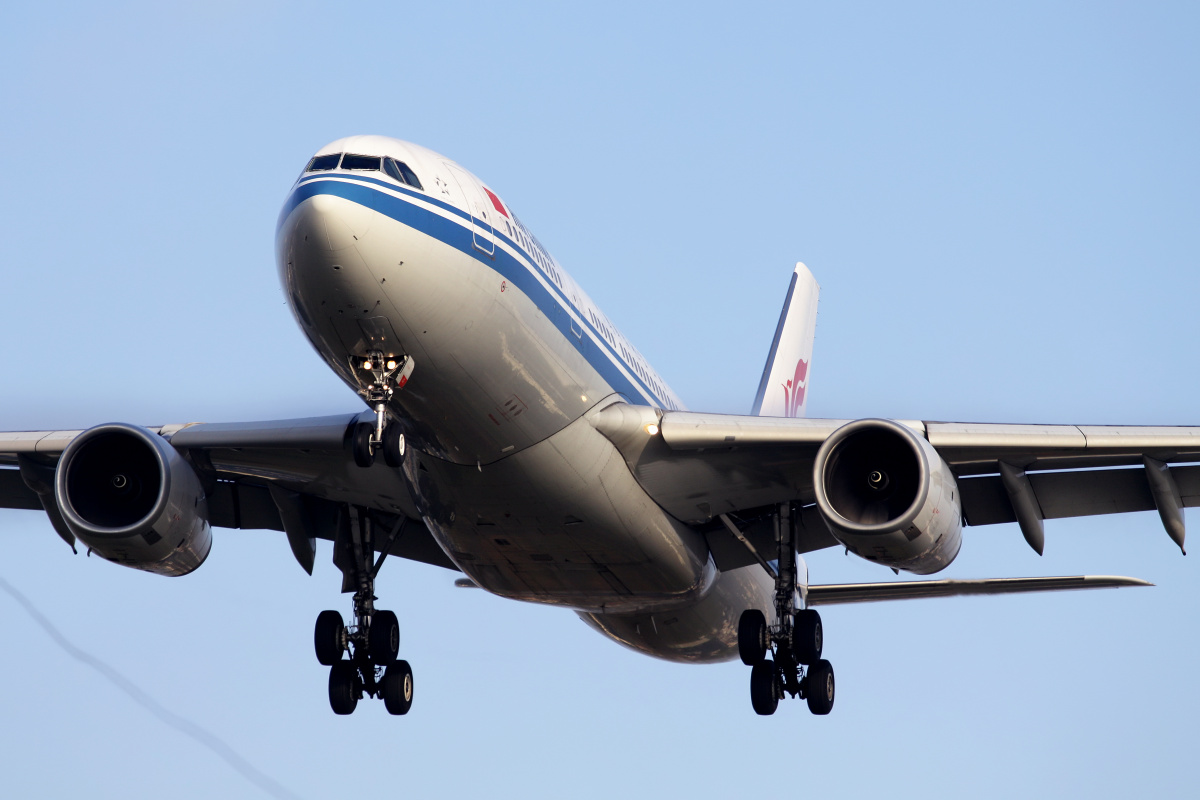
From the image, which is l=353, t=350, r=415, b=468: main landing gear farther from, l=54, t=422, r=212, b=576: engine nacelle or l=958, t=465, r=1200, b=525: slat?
l=958, t=465, r=1200, b=525: slat

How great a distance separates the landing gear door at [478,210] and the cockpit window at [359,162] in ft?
3.67

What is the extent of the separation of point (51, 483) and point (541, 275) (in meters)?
8.37

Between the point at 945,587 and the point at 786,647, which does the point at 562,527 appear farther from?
the point at 945,587

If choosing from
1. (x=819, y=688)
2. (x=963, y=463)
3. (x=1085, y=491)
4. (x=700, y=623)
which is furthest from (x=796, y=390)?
(x=963, y=463)

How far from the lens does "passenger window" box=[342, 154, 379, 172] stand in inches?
577

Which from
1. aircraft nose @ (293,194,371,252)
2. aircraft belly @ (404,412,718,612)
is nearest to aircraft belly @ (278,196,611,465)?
aircraft nose @ (293,194,371,252)

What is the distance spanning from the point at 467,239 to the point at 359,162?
137 centimetres

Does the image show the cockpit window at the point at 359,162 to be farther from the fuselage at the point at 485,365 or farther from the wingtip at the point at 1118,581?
the wingtip at the point at 1118,581

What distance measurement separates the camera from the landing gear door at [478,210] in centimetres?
1537

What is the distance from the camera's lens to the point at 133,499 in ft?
61.8

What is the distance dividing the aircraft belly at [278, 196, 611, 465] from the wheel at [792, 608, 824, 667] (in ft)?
16.6

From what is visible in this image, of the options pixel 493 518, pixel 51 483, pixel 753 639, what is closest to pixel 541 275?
pixel 493 518

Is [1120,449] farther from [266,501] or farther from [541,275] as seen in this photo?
[266,501]

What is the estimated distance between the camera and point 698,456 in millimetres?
18031
